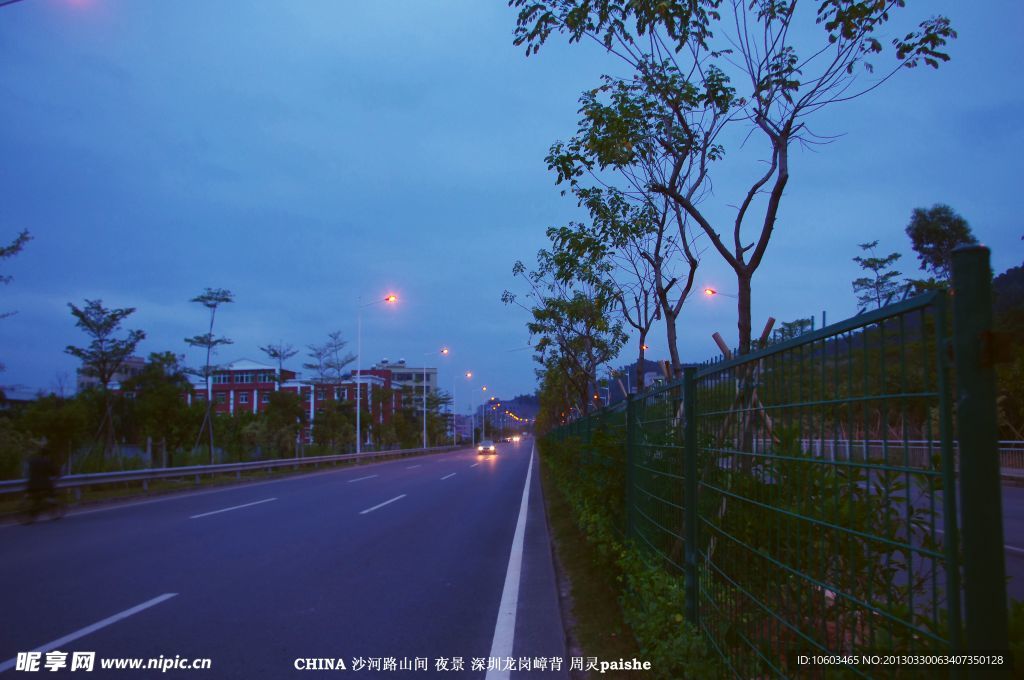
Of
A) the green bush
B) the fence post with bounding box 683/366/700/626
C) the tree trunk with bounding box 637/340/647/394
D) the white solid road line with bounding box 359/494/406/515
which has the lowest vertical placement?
the white solid road line with bounding box 359/494/406/515

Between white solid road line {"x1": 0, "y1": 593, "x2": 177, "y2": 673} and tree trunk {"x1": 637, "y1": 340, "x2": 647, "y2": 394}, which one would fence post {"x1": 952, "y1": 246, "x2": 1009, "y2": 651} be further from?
tree trunk {"x1": 637, "y1": 340, "x2": 647, "y2": 394}

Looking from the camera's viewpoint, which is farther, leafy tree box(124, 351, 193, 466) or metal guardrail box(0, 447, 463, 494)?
leafy tree box(124, 351, 193, 466)

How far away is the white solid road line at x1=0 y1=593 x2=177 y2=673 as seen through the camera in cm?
478

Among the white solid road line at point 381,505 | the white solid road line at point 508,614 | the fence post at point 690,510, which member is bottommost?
the white solid road line at point 381,505

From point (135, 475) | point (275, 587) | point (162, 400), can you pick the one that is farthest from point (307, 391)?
point (275, 587)

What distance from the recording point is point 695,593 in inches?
159

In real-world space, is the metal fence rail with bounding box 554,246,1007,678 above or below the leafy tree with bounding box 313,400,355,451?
above

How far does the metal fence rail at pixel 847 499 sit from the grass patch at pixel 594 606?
127 centimetres

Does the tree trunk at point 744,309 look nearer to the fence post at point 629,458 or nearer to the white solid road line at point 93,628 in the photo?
the fence post at point 629,458

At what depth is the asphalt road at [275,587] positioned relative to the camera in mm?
5168

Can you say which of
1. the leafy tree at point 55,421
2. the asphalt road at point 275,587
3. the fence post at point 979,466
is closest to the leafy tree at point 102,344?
the leafy tree at point 55,421

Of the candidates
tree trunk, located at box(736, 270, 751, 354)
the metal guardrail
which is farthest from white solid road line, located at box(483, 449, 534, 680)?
the metal guardrail

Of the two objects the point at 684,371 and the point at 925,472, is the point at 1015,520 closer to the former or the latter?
the point at 684,371

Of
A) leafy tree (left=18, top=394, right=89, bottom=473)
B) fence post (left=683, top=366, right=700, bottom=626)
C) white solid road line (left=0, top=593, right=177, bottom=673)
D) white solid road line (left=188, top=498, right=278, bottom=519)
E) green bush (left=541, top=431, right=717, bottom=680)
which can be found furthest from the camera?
leafy tree (left=18, top=394, right=89, bottom=473)
